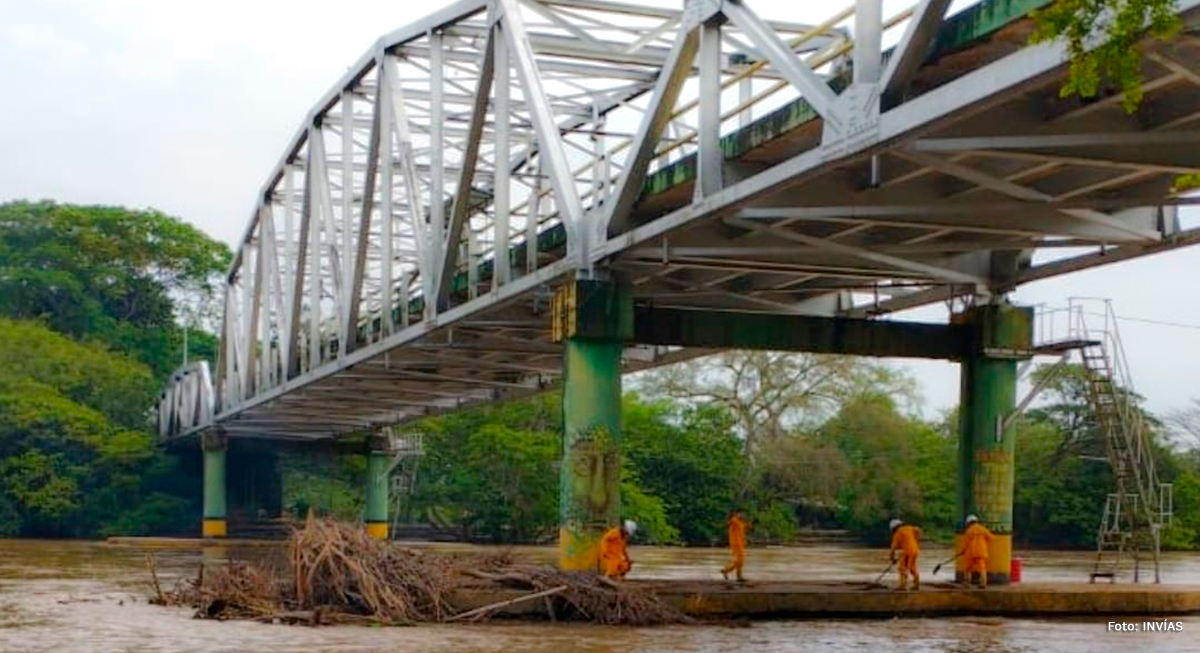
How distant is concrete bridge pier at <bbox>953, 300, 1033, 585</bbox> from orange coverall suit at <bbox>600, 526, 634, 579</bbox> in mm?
6918

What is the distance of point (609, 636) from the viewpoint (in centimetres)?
2353

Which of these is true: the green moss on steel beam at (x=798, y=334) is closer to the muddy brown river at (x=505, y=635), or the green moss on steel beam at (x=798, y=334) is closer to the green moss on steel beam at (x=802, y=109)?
the green moss on steel beam at (x=802, y=109)

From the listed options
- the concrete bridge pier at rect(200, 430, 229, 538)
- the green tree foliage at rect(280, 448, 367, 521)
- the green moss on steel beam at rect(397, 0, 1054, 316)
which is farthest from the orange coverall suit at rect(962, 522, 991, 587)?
the green tree foliage at rect(280, 448, 367, 521)

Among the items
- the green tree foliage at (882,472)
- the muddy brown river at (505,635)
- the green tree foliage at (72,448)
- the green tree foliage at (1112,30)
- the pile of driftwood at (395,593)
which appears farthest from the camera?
the green tree foliage at (882,472)

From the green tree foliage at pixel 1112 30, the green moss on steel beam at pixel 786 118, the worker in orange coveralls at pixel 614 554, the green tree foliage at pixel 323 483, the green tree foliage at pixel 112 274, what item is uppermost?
the green tree foliage at pixel 112 274

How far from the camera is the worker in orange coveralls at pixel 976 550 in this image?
28.5m

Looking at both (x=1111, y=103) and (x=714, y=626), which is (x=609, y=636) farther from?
(x=1111, y=103)

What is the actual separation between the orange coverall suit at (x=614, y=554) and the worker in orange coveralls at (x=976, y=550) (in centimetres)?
592

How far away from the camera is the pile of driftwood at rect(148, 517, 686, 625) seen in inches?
982

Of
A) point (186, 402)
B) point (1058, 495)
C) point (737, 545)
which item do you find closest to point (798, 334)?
point (737, 545)

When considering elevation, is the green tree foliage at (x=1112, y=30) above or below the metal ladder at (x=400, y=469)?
above

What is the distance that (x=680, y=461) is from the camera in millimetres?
79562

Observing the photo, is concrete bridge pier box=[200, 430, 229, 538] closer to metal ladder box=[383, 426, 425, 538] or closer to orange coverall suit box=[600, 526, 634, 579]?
metal ladder box=[383, 426, 425, 538]

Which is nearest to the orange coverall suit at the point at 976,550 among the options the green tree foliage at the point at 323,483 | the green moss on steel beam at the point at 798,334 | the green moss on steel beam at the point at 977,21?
the green moss on steel beam at the point at 798,334
